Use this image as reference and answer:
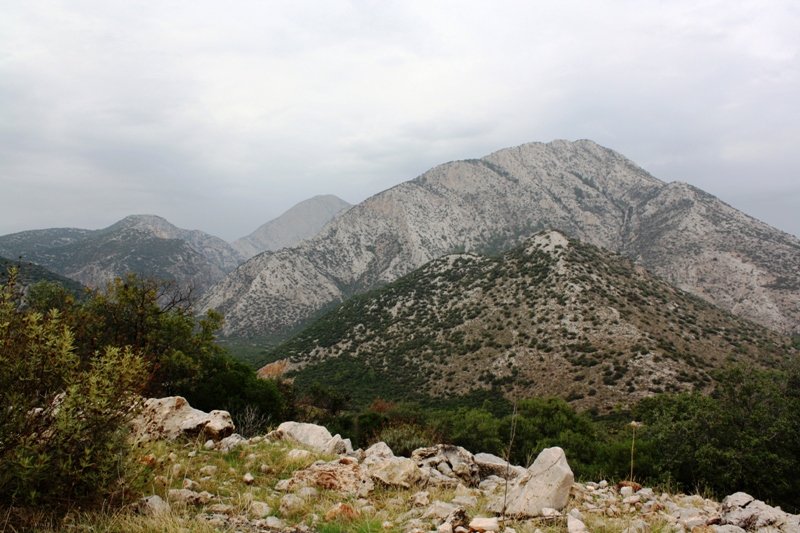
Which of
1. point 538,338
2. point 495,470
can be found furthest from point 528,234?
point 495,470

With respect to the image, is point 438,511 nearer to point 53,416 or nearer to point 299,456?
point 299,456

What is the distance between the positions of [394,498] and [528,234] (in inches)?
4449

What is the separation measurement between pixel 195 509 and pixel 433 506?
3735 millimetres

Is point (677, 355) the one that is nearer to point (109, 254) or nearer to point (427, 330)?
point (427, 330)

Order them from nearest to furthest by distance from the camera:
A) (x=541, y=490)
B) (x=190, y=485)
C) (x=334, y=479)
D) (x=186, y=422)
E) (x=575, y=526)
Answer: (x=575, y=526)
(x=541, y=490)
(x=190, y=485)
(x=334, y=479)
(x=186, y=422)

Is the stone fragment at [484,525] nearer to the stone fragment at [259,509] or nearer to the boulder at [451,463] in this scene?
the boulder at [451,463]

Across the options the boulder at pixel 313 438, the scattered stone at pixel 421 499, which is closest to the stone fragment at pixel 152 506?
the scattered stone at pixel 421 499

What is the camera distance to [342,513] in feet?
20.0

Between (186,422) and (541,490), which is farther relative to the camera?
(186,422)

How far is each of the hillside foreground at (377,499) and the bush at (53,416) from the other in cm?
50

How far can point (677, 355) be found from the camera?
105 ft

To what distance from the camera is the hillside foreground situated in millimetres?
5547

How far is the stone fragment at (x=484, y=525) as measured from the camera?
527cm

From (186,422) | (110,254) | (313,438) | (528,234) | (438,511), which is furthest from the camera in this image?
(110,254)
